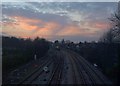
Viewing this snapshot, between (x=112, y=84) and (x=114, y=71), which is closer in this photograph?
(x=112, y=84)

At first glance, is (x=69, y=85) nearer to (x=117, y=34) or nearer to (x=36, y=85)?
(x=36, y=85)

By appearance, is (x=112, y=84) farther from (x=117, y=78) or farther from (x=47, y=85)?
(x=47, y=85)

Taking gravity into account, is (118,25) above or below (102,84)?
above

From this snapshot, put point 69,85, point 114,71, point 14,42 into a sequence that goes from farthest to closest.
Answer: point 14,42 < point 114,71 < point 69,85

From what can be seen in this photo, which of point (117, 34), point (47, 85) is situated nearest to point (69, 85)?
point (47, 85)

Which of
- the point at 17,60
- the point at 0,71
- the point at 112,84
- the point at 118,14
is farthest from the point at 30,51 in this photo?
the point at 112,84

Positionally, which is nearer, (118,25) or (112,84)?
(112,84)

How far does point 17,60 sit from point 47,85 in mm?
14879

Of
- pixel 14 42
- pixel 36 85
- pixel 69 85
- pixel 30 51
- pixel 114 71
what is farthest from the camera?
pixel 14 42

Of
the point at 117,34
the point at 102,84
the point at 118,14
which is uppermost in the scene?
the point at 118,14

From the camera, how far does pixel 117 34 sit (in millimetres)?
37938

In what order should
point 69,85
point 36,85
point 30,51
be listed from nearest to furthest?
point 36,85 → point 69,85 → point 30,51

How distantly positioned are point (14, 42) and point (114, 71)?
51.4 m

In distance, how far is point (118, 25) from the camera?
3666 cm
